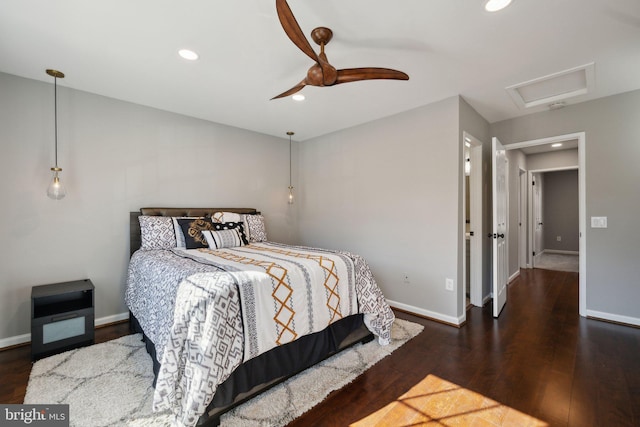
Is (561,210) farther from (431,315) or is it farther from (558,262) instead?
(431,315)

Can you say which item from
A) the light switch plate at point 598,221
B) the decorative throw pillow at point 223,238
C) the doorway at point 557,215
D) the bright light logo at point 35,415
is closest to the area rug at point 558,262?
the doorway at point 557,215

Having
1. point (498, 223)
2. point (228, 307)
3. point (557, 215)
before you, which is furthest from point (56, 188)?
point (557, 215)

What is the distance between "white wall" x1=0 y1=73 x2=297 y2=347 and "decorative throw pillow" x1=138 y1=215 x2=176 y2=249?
1.04ft

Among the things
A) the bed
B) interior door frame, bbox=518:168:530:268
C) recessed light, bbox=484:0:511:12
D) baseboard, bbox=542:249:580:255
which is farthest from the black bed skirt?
baseboard, bbox=542:249:580:255

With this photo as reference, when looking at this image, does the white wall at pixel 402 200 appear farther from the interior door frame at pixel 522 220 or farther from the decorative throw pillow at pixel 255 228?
the interior door frame at pixel 522 220

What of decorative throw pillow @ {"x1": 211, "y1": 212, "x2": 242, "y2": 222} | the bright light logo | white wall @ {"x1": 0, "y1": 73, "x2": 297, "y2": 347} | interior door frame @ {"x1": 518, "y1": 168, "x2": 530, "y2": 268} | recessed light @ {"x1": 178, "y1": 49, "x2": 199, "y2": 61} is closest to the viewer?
the bright light logo

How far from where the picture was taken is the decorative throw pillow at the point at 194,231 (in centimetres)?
311

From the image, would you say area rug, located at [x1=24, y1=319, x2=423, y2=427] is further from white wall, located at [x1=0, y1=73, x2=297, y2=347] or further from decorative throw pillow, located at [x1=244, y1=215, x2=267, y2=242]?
decorative throw pillow, located at [x1=244, y1=215, x2=267, y2=242]

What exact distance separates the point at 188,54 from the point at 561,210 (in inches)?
365

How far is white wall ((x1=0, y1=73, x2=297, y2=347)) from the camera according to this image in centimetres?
258

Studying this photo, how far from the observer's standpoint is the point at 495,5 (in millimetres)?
1707

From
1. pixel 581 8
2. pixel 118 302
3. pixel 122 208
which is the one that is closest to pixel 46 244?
pixel 122 208

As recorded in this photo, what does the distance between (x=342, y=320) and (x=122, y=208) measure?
2.75 m

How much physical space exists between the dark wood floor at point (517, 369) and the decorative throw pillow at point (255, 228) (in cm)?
169
